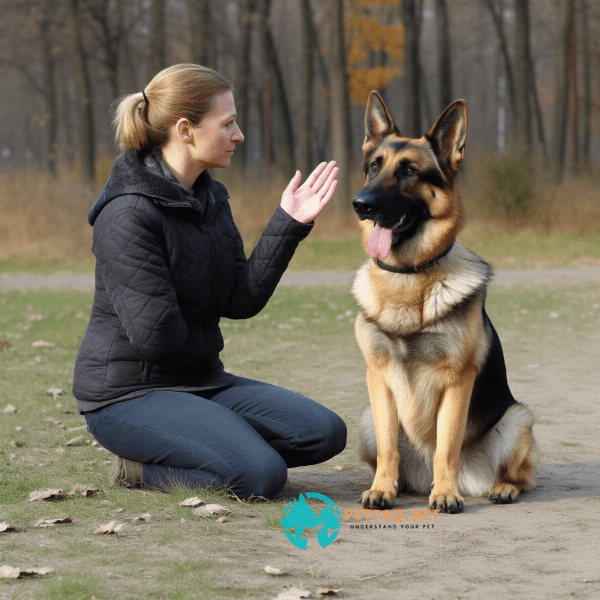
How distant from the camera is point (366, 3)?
1067 inches

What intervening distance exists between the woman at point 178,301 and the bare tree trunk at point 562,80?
19.1 m

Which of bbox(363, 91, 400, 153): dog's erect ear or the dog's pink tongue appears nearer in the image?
the dog's pink tongue

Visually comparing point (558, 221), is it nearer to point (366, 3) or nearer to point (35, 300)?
point (35, 300)

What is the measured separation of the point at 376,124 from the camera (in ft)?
13.7

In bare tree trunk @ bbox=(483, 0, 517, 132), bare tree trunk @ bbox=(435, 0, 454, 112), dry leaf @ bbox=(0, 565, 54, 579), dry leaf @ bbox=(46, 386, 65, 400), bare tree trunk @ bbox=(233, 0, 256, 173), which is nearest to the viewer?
dry leaf @ bbox=(0, 565, 54, 579)

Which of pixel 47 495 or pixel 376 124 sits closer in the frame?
pixel 47 495

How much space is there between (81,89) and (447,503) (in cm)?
1956

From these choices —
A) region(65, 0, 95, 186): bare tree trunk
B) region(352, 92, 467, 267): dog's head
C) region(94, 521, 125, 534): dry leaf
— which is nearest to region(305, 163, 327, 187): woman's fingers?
region(352, 92, 467, 267): dog's head

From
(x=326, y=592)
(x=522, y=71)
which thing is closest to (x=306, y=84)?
(x=522, y=71)

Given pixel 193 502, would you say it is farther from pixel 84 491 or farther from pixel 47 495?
pixel 47 495

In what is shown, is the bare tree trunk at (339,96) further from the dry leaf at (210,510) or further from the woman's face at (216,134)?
the dry leaf at (210,510)

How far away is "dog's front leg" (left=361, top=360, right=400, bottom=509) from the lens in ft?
12.8

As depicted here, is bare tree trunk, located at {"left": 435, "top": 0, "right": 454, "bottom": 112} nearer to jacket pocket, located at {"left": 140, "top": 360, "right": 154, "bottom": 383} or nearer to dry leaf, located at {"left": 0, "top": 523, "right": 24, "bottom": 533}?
jacket pocket, located at {"left": 140, "top": 360, "right": 154, "bottom": 383}

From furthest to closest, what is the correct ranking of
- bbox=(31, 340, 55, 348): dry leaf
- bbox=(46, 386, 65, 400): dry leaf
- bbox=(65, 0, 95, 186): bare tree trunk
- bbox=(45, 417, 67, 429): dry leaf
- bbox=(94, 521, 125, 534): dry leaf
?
bbox=(65, 0, 95, 186): bare tree trunk < bbox=(31, 340, 55, 348): dry leaf < bbox=(46, 386, 65, 400): dry leaf < bbox=(45, 417, 67, 429): dry leaf < bbox=(94, 521, 125, 534): dry leaf
